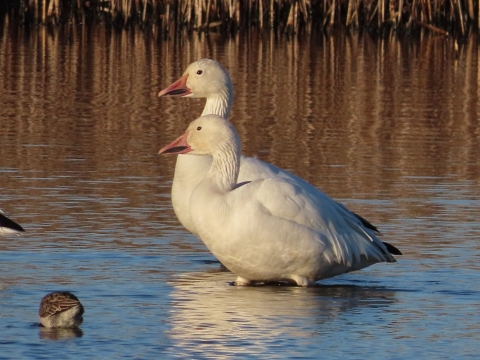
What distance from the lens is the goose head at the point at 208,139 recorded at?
25.0ft

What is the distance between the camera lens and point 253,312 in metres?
6.77

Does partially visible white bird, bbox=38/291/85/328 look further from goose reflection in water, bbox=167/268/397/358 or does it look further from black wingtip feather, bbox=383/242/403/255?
black wingtip feather, bbox=383/242/403/255

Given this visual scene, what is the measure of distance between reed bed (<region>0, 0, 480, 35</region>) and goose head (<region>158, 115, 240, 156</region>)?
19.8 m

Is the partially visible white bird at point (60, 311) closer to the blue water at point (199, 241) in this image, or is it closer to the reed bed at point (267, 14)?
the blue water at point (199, 241)

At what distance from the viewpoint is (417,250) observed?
329 inches

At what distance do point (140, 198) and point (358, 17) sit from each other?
19.5 meters

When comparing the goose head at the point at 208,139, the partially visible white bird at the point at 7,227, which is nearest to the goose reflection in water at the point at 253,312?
the goose head at the point at 208,139

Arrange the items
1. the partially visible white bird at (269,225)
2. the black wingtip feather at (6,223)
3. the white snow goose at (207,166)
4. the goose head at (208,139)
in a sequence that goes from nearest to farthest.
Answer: the partially visible white bird at (269,225) → the black wingtip feather at (6,223) → the goose head at (208,139) → the white snow goose at (207,166)

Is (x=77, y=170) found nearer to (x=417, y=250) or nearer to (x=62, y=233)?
(x=62, y=233)

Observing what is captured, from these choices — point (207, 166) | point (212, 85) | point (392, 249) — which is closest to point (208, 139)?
point (207, 166)

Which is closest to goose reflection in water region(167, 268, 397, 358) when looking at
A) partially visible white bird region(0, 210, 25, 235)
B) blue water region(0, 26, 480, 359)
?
blue water region(0, 26, 480, 359)

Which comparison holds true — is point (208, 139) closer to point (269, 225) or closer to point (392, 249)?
point (269, 225)

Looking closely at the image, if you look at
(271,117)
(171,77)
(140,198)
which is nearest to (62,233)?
(140,198)

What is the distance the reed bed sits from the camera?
28062mm
